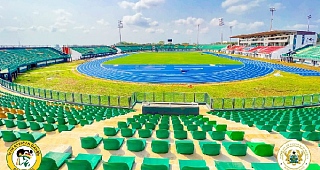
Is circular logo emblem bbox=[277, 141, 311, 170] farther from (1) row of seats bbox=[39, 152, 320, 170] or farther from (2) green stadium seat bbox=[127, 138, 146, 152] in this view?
(2) green stadium seat bbox=[127, 138, 146, 152]

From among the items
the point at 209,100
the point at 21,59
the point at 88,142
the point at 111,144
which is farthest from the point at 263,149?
the point at 21,59

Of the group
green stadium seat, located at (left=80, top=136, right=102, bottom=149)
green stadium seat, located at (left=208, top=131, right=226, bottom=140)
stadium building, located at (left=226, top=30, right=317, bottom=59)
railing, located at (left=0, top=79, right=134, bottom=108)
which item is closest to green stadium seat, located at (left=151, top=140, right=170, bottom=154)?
green stadium seat, located at (left=80, top=136, right=102, bottom=149)

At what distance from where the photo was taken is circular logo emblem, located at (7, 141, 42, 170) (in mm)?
4520

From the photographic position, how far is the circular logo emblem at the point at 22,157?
452 centimetres

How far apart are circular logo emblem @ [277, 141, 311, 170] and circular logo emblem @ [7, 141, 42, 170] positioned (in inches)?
207

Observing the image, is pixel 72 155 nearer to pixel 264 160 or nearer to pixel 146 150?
pixel 146 150

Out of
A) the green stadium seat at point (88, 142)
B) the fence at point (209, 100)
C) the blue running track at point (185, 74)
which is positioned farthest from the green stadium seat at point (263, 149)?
the blue running track at point (185, 74)

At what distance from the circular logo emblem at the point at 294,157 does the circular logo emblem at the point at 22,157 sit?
527 centimetres

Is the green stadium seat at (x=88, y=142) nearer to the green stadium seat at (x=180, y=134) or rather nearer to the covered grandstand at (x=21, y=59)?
the green stadium seat at (x=180, y=134)

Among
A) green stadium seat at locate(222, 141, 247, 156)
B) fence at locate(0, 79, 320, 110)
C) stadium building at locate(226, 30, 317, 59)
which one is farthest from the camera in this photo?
stadium building at locate(226, 30, 317, 59)

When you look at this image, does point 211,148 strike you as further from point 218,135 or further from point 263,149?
point 218,135

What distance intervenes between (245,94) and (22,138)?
75.4ft

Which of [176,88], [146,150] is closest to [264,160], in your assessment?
[146,150]

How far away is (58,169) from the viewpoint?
16.6ft
